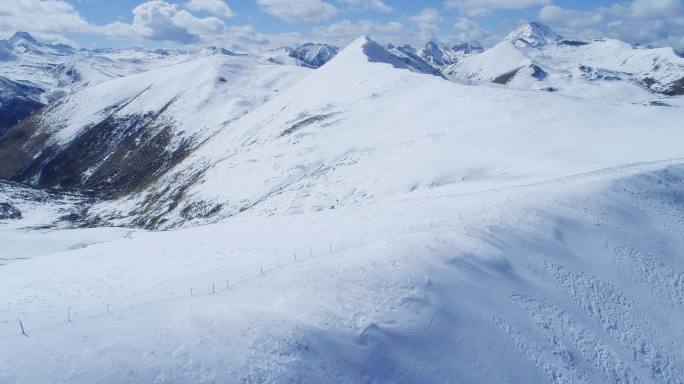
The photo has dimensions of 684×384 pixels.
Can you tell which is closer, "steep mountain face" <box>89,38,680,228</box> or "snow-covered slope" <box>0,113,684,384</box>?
"snow-covered slope" <box>0,113,684,384</box>

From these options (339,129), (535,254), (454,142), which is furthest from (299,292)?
(339,129)

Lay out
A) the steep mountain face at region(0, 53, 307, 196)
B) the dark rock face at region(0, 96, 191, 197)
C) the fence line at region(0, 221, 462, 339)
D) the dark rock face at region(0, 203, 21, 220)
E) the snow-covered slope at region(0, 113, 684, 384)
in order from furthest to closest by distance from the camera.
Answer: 1. the steep mountain face at region(0, 53, 307, 196)
2. the dark rock face at region(0, 96, 191, 197)
3. the dark rock face at region(0, 203, 21, 220)
4. the fence line at region(0, 221, 462, 339)
5. the snow-covered slope at region(0, 113, 684, 384)

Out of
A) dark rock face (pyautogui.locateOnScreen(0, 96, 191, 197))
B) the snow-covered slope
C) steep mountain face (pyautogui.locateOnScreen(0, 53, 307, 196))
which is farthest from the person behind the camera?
steep mountain face (pyautogui.locateOnScreen(0, 53, 307, 196))

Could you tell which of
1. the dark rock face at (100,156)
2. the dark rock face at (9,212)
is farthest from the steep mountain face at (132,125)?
the dark rock face at (9,212)

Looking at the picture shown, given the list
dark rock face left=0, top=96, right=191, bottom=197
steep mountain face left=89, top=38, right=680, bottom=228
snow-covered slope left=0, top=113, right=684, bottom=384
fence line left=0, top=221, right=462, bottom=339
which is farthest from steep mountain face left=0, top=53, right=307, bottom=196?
fence line left=0, top=221, right=462, bottom=339

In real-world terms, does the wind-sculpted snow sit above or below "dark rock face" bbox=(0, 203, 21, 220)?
above

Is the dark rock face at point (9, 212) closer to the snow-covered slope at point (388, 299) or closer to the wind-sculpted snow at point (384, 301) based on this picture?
the snow-covered slope at point (388, 299)

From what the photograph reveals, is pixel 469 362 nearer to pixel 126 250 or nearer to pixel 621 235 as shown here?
pixel 621 235

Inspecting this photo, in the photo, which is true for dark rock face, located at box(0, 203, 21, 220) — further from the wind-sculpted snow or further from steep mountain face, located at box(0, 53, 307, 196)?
the wind-sculpted snow
